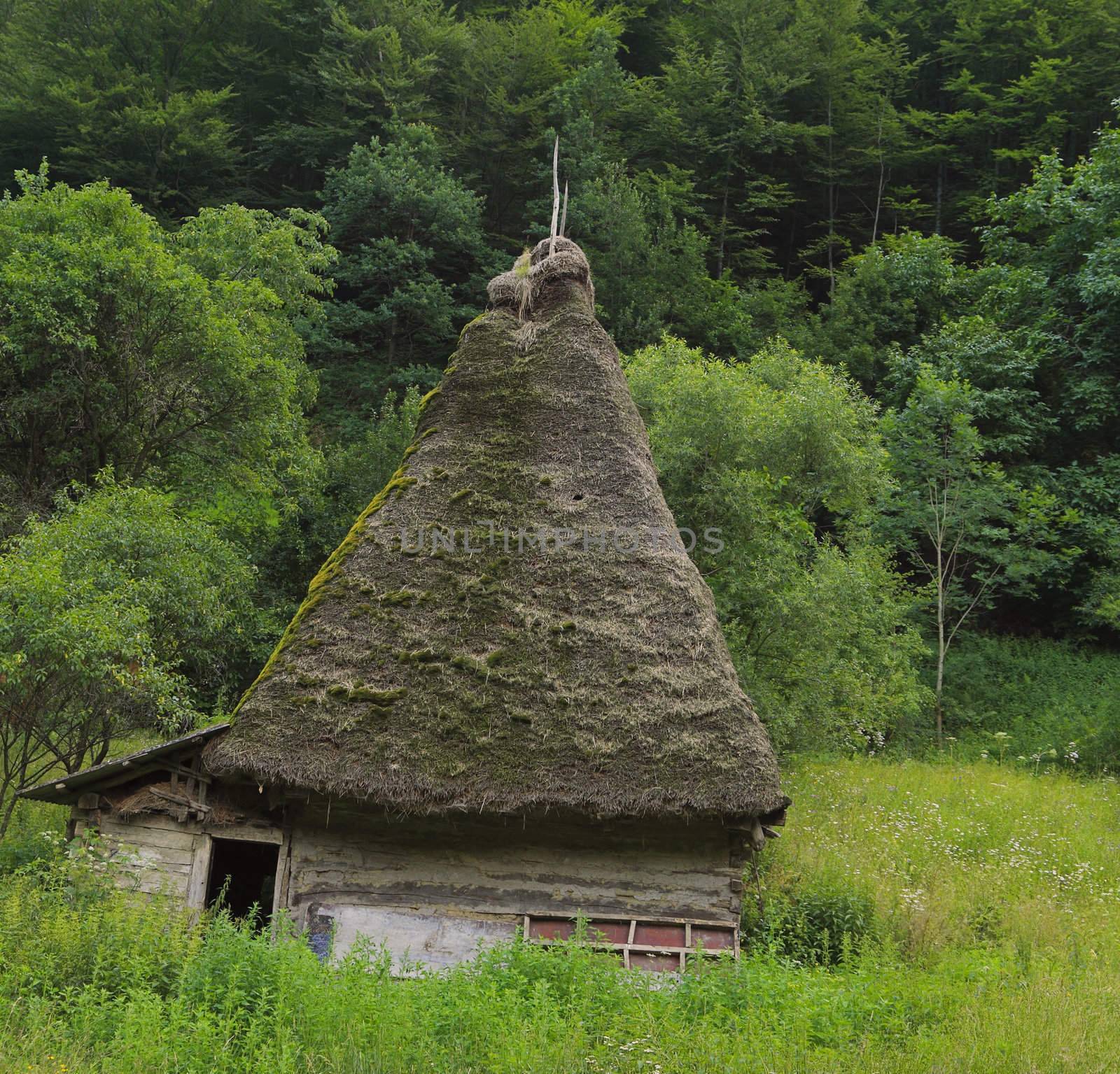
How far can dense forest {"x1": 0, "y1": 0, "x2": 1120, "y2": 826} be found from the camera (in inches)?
551

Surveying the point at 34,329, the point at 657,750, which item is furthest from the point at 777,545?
the point at 34,329

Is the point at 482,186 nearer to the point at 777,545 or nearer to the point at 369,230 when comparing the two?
the point at 369,230

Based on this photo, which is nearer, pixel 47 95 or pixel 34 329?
pixel 34 329

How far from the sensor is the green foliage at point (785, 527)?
15633 mm

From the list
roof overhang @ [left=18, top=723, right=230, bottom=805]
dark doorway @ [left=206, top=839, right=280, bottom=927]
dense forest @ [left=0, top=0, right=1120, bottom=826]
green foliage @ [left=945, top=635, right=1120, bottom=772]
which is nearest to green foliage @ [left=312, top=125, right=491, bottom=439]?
dense forest @ [left=0, top=0, right=1120, bottom=826]

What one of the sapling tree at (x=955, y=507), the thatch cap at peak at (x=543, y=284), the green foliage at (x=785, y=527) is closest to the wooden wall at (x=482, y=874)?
the green foliage at (x=785, y=527)

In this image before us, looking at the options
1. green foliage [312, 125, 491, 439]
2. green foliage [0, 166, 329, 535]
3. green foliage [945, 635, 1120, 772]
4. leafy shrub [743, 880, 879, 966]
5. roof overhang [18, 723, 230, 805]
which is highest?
green foliage [312, 125, 491, 439]

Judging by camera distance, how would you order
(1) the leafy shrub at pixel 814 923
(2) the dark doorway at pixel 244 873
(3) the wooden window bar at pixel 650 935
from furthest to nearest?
1. (2) the dark doorway at pixel 244 873
2. (1) the leafy shrub at pixel 814 923
3. (3) the wooden window bar at pixel 650 935

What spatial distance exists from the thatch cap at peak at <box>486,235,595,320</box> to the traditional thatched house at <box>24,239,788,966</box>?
357 cm

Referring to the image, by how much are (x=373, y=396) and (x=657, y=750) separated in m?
17.6

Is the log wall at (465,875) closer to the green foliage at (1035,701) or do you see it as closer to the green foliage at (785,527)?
the green foliage at (785,527)

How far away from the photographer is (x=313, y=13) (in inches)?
1145

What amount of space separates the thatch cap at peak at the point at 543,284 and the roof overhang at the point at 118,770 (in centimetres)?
639

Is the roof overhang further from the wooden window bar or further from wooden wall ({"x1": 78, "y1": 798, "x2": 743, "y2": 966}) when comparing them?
the wooden window bar
